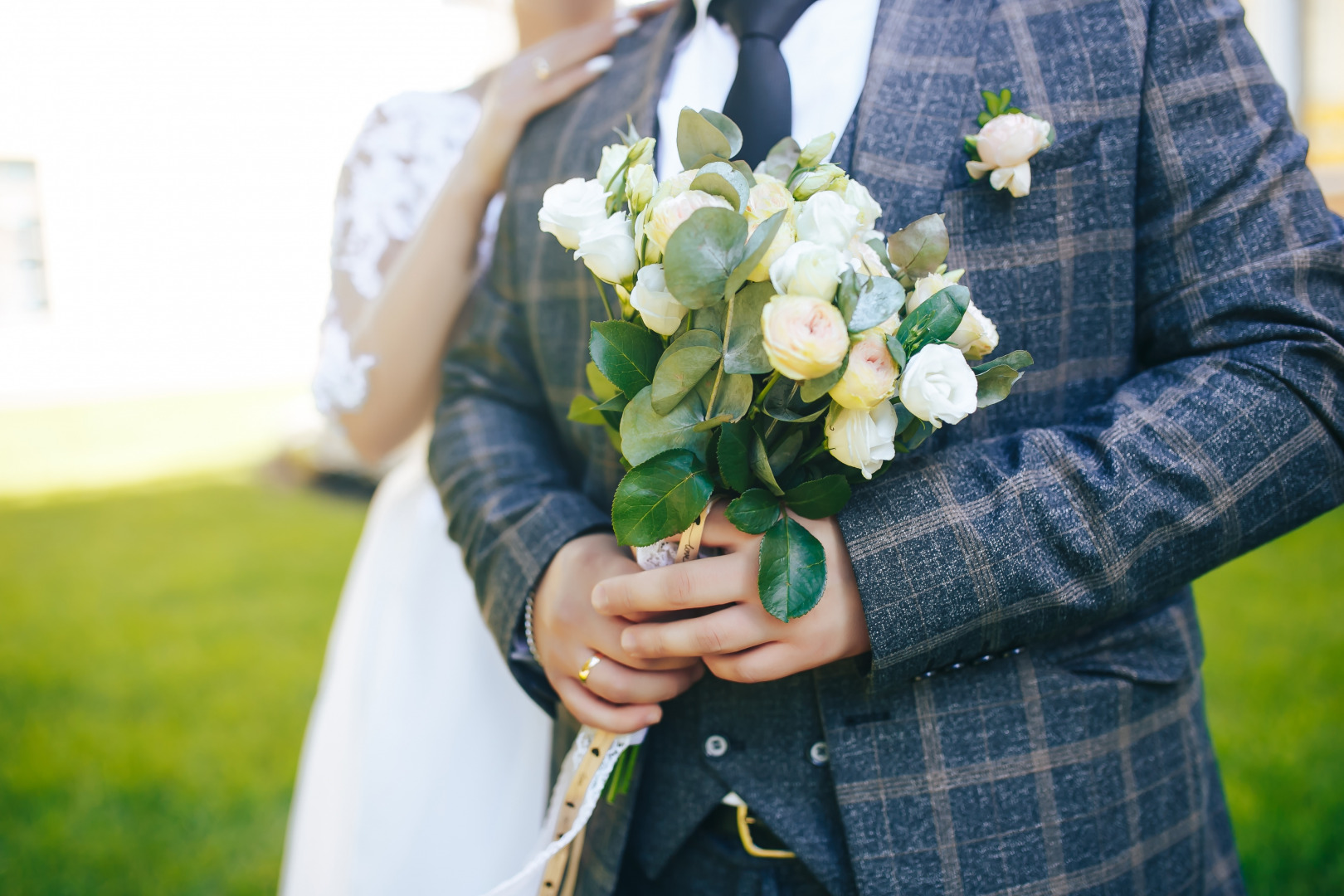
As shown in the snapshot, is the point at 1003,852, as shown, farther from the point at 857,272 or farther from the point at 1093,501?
the point at 857,272

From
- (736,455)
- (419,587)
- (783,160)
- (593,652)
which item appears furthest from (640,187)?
(419,587)

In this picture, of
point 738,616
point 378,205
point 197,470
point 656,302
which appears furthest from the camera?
point 197,470

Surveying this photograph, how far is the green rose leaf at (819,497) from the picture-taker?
86 centimetres

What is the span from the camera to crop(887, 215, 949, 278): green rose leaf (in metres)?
0.84

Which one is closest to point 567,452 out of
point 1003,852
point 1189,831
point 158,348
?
point 1003,852

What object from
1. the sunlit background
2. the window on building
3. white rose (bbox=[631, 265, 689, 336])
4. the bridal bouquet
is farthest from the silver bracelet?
the window on building

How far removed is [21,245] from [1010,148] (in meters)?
10.5

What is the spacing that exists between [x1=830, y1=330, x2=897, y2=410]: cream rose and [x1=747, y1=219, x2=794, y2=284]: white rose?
0.35 ft

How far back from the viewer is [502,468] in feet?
4.42

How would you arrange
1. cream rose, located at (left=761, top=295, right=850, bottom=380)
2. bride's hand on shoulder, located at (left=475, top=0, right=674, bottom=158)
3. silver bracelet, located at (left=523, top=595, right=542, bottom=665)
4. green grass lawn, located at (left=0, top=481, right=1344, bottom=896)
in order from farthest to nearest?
green grass lawn, located at (left=0, top=481, right=1344, bottom=896) → bride's hand on shoulder, located at (left=475, top=0, right=674, bottom=158) → silver bracelet, located at (left=523, top=595, right=542, bottom=665) → cream rose, located at (left=761, top=295, right=850, bottom=380)

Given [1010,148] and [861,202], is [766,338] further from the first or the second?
[1010,148]

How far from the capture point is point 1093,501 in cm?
95

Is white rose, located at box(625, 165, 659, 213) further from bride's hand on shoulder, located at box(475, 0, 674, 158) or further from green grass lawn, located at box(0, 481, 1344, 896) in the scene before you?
green grass lawn, located at box(0, 481, 1344, 896)

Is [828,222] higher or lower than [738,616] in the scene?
higher
